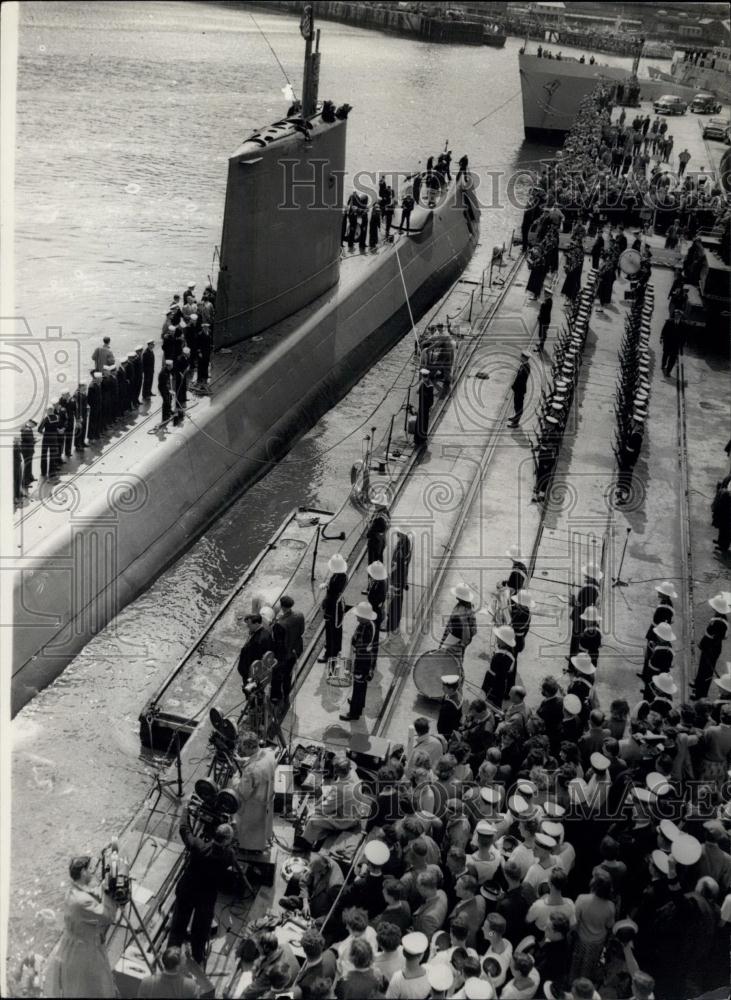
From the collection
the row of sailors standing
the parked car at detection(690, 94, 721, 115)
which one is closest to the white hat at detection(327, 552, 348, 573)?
the row of sailors standing

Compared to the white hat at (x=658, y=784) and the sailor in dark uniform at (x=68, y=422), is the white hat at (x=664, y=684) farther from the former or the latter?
the sailor in dark uniform at (x=68, y=422)

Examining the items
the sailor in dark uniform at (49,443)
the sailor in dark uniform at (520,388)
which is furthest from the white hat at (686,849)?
the sailor in dark uniform at (520,388)

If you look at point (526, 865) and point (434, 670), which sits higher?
point (526, 865)

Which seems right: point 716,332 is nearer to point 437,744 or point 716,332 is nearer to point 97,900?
point 437,744

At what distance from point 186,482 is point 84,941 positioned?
733 cm

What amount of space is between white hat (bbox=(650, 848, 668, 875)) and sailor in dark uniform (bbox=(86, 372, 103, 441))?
8.43 m

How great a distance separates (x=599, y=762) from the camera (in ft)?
24.7

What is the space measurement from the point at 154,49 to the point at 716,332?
53795 millimetres

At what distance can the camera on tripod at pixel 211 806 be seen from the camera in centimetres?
652

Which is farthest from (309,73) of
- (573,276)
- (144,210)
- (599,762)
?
(144,210)

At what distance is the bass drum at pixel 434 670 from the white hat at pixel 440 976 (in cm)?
401

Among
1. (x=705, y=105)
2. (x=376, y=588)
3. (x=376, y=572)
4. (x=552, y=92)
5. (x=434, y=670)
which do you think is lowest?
(x=434, y=670)

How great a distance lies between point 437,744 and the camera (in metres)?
7.84

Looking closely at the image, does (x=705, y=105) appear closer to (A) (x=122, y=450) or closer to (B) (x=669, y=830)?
(A) (x=122, y=450)
